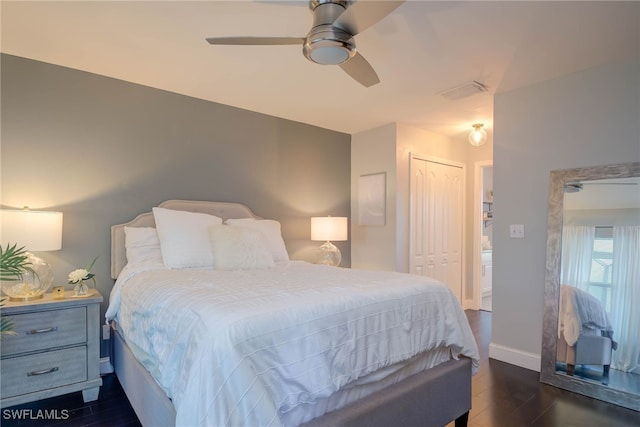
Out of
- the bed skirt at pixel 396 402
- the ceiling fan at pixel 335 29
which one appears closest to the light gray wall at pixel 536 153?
the bed skirt at pixel 396 402

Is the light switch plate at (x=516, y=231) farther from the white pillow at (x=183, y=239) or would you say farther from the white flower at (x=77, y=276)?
the white flower at (x=77, y=276)

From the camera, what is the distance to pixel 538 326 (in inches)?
108

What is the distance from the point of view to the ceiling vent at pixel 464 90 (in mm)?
2818

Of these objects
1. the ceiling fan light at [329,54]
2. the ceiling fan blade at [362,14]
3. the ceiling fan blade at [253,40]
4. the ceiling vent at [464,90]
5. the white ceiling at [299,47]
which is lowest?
the ceiling fan light at [329,54]

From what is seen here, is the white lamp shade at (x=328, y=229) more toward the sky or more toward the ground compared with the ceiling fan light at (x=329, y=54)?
more toward the ground

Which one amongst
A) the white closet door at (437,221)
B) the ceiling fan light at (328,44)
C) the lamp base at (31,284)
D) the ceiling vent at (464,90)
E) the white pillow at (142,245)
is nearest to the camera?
the ceiling fan light at (328,44)

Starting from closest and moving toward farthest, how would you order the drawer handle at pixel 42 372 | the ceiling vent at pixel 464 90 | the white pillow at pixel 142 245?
1. the drawer handle at pixel 42 372
2. the white pillow at pixel 142 245
3. the ceiling vent at pixel 464 90

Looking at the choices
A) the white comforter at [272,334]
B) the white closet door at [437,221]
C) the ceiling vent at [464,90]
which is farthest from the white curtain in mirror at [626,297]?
the white closet door at [437,221]

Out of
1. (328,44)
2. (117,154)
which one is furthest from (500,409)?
(117,154)

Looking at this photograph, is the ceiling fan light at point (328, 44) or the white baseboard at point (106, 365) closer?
the ceiling fan light at point (328, 44)

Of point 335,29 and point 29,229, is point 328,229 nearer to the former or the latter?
point 335,29

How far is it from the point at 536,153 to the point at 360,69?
181 cm

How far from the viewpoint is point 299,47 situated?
2.27 meters

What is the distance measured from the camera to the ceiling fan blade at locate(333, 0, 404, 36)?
56.2 inches
